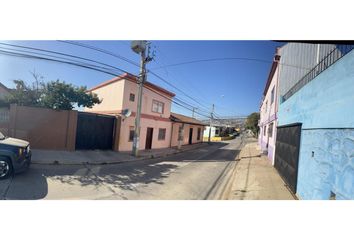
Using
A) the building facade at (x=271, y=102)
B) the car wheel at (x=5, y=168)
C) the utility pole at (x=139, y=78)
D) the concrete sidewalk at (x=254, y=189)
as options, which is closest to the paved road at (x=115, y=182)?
the car wheel at (x=5, y=168)

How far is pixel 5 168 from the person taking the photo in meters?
2.50

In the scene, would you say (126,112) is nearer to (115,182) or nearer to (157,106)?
(157,106)

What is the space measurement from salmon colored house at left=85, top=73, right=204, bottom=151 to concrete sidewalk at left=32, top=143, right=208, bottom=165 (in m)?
0.18

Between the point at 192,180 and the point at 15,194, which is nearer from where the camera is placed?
the point at 15,194

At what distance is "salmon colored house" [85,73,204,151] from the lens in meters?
2.85

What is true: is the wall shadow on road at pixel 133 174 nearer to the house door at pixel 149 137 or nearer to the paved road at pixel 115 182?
the paved road at pixel 115 182

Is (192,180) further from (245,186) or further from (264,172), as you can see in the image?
(264,172)

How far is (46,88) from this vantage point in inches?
103

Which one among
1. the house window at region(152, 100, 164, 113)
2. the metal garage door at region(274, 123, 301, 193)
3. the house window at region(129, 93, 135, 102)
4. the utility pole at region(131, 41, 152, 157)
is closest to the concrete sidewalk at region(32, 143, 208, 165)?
the utility pole at region(131, 41, 152, 157)

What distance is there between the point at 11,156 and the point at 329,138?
169 inches

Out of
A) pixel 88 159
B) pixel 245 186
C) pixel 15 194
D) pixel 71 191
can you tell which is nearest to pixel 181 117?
pixel 245 186

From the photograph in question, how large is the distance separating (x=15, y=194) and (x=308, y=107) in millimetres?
4338

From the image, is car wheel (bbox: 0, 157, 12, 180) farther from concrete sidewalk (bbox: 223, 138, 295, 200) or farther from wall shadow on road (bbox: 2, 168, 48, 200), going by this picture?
concrete sidewalk (bbox: 223, 138, 295, 200)
